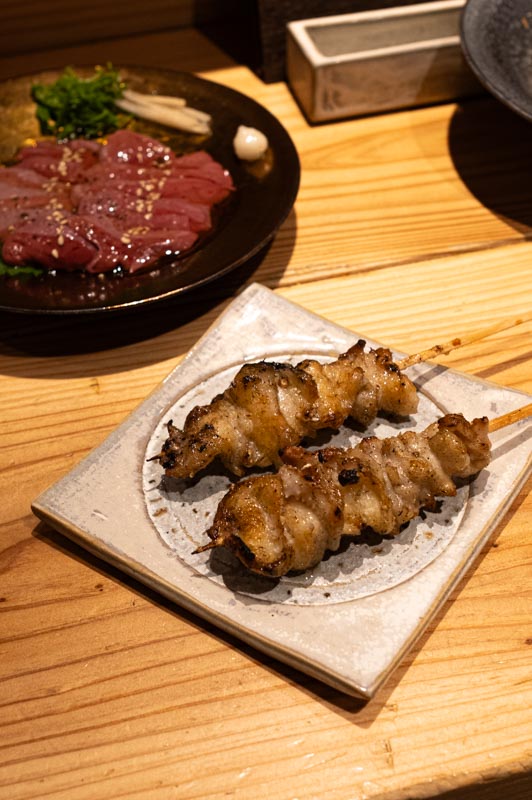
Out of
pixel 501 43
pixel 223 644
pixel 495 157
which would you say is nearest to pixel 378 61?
pixel 501 43

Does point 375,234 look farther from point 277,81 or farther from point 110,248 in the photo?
point 277,81

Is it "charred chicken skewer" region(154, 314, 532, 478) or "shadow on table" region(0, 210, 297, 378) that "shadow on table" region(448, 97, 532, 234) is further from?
"charred chicken skewer" region(154, 314, 532, 478)

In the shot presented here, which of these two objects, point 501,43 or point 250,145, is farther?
point 501,43

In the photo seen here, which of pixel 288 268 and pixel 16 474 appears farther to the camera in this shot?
pixel 288 268

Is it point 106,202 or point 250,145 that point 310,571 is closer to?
point 106,202

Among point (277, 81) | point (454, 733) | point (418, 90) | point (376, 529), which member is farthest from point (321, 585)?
point (277, 81)

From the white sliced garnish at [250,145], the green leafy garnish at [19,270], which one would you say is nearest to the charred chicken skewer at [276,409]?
the green leafy garnish at [19,270]
